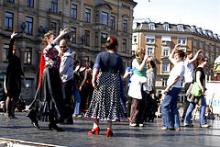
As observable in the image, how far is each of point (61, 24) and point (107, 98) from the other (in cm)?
4734

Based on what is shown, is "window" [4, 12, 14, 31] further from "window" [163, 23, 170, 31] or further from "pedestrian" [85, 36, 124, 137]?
"window" [163, 23, 170, 31]

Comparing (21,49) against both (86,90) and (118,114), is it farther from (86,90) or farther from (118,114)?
(118,114)

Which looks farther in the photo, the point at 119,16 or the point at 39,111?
the point at 119,16

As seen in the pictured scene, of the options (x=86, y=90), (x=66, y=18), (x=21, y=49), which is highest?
(x=66, y=18)

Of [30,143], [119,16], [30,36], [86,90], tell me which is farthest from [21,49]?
[30,143]

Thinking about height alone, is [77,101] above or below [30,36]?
below

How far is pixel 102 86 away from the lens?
7.85m

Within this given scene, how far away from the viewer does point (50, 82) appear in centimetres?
813

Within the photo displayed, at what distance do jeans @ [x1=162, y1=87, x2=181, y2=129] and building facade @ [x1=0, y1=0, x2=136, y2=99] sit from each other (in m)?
35.3

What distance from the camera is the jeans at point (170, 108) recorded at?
9758 mm

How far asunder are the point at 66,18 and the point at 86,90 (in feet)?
139

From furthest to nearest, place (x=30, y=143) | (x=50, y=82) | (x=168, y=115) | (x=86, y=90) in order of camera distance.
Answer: (x=86, y=90)
(x=168, y=115)
(x=50, y=82)
(x=30, y=143)

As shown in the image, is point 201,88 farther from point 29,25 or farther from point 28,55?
point 29,25

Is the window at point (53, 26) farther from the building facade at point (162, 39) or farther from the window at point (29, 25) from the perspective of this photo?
the building facade at point (162, 39)
